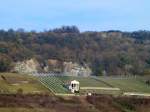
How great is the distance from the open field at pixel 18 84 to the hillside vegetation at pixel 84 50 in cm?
2069

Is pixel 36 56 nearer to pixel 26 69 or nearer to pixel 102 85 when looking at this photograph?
pixel 26 69

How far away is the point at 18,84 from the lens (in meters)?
68.1

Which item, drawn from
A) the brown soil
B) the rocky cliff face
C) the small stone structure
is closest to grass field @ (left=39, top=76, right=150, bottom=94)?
the small stone structure

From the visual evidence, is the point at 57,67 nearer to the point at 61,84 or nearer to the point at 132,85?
the point at 132,85

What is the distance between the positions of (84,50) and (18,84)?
79.0m

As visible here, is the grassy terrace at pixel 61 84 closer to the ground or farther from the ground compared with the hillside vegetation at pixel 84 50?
closer to the ground

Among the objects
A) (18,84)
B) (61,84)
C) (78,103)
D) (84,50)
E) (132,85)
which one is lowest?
(78,103)

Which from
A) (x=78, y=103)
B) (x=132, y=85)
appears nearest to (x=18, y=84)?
(x=78, y=103)

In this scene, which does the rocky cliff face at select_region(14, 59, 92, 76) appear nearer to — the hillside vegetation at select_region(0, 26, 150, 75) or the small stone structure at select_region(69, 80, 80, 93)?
the hillside vegetation at select_region(0, 26, 150, 75)

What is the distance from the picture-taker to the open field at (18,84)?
208 feet

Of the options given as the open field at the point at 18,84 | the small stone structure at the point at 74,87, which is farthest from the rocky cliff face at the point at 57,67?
the small stone structure at the point at 74,87

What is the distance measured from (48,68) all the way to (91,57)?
13.9 metres

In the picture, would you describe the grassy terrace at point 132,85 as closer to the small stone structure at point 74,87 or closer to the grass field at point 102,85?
the grass field at point 102,85

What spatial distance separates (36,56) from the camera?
13025 cm
